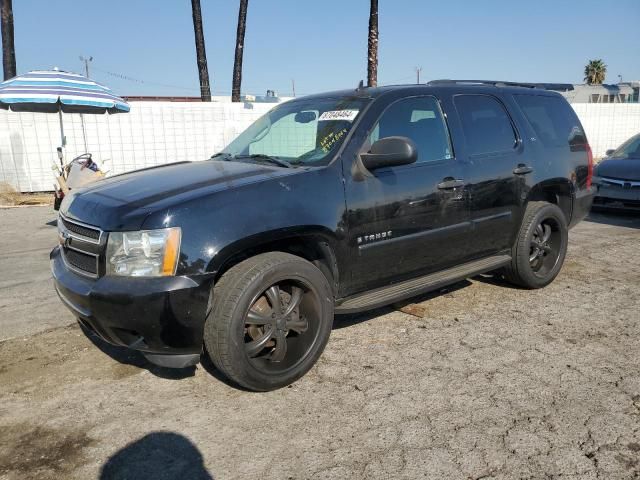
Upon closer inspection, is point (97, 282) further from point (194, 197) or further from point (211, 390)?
point (211, 390)

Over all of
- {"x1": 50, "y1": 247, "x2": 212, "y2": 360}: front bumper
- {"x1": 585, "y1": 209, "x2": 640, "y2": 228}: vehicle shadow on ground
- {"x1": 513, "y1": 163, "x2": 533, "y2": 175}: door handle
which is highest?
{"x1": 513, "y1": 163, "x2": 533, "y2": 175}: door handle

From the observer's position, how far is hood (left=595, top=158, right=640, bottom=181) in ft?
27.1

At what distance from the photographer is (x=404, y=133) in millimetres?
3979

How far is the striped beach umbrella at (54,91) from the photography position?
9.04 m

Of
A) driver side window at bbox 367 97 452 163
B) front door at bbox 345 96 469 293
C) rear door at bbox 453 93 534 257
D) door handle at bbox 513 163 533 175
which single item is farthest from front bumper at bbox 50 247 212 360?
door handle at bbox 513 163 533 175

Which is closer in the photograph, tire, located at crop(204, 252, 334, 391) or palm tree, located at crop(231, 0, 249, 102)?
tire, located at crop(204, 252, 334, 391)

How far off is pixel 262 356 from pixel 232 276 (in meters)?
0.60

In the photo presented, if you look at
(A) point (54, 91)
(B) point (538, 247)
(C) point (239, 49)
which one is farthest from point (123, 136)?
(B) point (538, 247)

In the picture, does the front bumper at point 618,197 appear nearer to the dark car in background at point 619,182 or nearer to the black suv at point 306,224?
the dark car in background at point 619,182

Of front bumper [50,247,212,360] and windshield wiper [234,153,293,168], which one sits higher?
windshield wiper [234,153,293,168]

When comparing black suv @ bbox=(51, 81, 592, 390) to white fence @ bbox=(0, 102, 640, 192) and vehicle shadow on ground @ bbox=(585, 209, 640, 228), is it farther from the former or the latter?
white fence @ bbox=(0, 102, 640, 192)

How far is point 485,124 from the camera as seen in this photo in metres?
4.51

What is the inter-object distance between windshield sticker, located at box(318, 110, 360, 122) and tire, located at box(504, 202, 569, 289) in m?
2.05

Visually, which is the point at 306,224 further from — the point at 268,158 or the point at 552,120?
the point at 552,120
